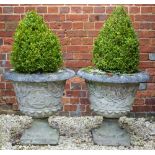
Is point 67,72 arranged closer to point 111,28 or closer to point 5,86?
point 111,28

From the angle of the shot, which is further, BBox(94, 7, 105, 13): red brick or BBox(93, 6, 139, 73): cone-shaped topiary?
BBox(94, 7, 105, 13): red brick

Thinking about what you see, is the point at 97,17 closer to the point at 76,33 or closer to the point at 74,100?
the point at 76,33

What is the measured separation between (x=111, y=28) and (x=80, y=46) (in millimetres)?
1004

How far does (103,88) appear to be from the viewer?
16.8ft

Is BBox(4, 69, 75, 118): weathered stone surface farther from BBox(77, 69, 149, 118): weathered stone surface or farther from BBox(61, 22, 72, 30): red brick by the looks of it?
BBox(61, 22, 72, 30): red brick

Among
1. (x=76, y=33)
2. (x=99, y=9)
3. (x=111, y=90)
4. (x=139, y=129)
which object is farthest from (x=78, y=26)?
(x=139, y=129)

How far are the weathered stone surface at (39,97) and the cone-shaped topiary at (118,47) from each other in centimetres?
52

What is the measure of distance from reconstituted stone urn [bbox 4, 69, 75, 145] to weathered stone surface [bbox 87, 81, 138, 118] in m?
0.32

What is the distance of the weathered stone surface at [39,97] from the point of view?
5.06 m

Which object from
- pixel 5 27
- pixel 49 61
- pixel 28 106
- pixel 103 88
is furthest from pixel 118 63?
pixel 5 27

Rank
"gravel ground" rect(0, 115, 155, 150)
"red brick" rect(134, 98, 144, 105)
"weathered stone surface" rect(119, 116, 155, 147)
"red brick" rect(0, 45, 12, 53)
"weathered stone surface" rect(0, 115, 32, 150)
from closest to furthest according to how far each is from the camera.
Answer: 1. "gravel ground" rect(0, 115, 155, 150)
2. "weathered stone surface" rect(0, 115, 32, 150)
3. "weathered stone surface" rect(119, 116, 155, 147)
4. "red brick" rect(0, 45, 12, 53)
5. "red brick" rect(134, 98, 144, 105)

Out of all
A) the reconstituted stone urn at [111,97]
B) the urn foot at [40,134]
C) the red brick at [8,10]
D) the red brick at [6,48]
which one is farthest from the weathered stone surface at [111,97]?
the red brick at [8,10]

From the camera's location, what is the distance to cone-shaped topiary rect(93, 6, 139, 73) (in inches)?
201

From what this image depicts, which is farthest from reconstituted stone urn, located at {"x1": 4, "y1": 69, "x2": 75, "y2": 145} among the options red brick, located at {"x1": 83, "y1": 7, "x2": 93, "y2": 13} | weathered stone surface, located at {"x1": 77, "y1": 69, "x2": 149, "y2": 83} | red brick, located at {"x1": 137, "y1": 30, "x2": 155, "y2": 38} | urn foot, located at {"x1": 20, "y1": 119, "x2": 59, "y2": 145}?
red brick, located at {"x1": 137, "y1": 30, "x2": 155, "y2": 38}
